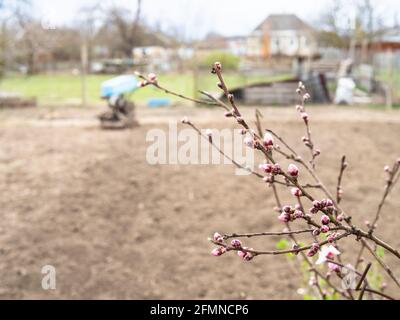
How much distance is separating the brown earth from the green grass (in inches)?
170

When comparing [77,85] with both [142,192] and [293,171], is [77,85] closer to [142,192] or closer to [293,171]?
[142,192]

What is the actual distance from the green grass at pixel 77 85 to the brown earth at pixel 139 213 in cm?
432

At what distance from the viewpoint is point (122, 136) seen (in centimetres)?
636

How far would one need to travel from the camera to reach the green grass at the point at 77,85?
11.0 m

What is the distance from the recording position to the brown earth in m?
3.14
